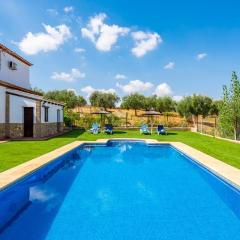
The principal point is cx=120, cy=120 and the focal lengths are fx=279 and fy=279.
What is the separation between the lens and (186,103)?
46.4 meters

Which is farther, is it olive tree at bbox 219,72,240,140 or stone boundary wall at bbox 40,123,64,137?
olive tree at bbox 219,72,240,140

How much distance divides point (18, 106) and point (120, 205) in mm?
14956

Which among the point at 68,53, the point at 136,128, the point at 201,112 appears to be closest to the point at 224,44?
the point at 136,128

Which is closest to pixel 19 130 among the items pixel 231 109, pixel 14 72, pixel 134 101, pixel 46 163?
pixel 14 72

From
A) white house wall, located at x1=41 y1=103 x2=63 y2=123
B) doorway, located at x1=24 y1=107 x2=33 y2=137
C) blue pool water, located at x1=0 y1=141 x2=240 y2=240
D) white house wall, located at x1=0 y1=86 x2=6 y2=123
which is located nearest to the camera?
blue pool water, located at x1=0 y1=141 x2=240 y2=240

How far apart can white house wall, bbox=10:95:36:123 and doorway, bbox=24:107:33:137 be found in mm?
634

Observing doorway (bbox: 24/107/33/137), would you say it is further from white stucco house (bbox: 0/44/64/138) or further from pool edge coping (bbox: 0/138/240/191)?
pool edge coping (bbox: 0/138/240/191)

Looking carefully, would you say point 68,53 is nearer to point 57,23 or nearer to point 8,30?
point 57,23

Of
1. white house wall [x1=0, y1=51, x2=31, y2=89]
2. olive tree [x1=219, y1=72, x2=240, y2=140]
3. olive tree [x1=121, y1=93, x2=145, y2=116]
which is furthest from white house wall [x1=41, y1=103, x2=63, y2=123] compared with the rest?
olive tree [x1=121, y1=93, x2=145, y2=116]

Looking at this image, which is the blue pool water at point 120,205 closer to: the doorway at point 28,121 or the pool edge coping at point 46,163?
the pool edge coping at point 46,163

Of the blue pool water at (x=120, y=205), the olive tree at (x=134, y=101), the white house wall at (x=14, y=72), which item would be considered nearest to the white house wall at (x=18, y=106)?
the white house wall at (x=14, y=72)

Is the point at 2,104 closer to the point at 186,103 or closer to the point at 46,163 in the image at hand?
the point at 46,163

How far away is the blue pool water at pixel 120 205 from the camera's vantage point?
507 centimetres

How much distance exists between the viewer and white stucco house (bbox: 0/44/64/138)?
60.7 feet
